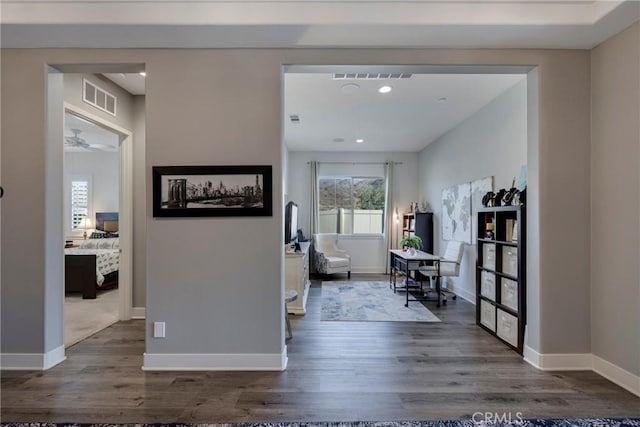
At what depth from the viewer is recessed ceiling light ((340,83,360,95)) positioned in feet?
12.7

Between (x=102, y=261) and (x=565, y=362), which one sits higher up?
(x=102, y=261)

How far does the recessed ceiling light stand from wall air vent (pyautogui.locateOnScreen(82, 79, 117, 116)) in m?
2.68

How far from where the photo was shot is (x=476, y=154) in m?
4.88

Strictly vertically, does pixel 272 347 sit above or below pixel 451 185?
below

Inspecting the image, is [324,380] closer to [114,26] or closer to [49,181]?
[49,181]

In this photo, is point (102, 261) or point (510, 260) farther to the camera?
point (102, 261)

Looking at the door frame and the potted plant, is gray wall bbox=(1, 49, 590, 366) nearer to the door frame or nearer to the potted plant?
the door frame

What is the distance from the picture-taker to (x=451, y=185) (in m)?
5.77

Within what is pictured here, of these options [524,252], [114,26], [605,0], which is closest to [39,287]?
[114,26]

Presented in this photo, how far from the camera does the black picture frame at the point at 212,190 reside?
268 centimetres

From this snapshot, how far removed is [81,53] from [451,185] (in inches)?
211

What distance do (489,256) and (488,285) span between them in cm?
32

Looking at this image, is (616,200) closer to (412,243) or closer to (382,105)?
(382,105)

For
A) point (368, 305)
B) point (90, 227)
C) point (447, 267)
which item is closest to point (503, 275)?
point (447, 267)
